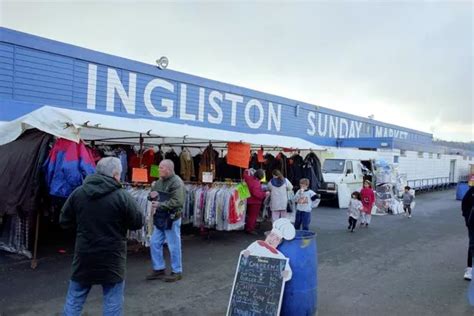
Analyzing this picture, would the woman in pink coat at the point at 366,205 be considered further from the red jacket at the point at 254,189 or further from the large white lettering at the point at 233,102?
the large white lettering at the point at 233,102

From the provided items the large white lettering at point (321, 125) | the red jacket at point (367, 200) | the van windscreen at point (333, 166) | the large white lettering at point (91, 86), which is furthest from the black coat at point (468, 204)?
the large white lettering at point (321, 125)

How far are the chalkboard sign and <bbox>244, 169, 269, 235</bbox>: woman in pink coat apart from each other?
16.0 feet

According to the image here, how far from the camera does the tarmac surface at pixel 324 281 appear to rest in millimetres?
4852

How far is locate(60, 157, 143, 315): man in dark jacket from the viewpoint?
3.41 meters

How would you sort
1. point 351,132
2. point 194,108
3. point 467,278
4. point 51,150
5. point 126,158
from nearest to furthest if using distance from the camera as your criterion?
1. point 51,150
2. point 467,278
3. point 126,158
4. point 194,108
5. point 351,132

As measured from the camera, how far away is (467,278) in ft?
20.8

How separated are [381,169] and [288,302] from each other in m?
14.3

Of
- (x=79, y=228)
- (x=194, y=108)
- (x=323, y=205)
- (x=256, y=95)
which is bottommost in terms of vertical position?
(x=323, y=205)

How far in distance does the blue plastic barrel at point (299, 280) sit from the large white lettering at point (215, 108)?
16.6m

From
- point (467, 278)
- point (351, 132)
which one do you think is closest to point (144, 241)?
point (467, 278)

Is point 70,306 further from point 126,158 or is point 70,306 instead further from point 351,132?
point 351,132

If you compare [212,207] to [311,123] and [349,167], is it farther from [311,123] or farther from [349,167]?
→ [311,123]

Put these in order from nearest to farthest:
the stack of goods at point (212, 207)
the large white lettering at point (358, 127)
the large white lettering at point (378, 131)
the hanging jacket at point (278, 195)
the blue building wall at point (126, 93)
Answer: the stack of goods at point (212, 207) → the hanging jacket at point (278, 195) → the blue building wall at point (126, 93) → the large white lettering at point (358, 127) → the large white lettering at point (378, 131)

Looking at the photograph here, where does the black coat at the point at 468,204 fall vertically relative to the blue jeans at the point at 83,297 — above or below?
above
